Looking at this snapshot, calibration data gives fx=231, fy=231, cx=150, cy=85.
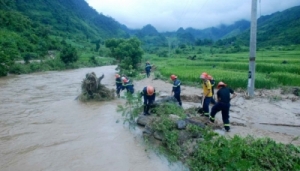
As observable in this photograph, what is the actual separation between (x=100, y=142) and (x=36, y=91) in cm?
1260

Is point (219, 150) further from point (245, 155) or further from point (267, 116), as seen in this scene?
point (267, 116)

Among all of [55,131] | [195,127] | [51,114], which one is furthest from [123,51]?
[195,127]

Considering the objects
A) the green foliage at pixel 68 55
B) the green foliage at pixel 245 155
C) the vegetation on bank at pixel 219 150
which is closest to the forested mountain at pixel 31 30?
the green foliage at pixel 68 55

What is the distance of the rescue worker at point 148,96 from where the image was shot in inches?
356

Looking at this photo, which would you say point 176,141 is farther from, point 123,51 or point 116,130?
point 123,51

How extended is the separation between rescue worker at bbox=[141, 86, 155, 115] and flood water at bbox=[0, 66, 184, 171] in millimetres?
1162

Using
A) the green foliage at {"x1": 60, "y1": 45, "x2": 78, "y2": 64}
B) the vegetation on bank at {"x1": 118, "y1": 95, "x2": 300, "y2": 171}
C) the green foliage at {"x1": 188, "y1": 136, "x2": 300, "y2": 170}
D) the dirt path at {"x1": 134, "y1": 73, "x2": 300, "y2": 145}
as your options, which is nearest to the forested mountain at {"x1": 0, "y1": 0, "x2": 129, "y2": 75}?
the green foliage at {"x1": 60, "y1": 45, "x2": 78, "y2": 64}

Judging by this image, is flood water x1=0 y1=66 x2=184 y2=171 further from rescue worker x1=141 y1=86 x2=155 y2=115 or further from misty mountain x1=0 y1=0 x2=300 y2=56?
misty mountain x1=0 y1=0 x2=300 y2=56

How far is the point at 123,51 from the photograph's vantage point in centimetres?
3033

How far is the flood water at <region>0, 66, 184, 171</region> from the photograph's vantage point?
21.2 feet

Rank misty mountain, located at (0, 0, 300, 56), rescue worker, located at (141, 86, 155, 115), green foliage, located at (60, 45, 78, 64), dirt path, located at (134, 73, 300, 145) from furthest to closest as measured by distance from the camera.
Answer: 1. misty mountain, located at (0, 0, 300, 56)
2. green foliage, located at (60, 45, 78, 64)
3. rescue worker, located at (141, 86, 155, 115)
4. dirt path, located at (134, 73, 300, 145)

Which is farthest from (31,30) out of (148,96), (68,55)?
(148,96)

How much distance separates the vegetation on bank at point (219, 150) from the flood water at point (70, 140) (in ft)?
1.58

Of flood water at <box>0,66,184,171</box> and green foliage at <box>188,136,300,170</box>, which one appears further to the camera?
flood water at <box>0,66,184,171</box>
